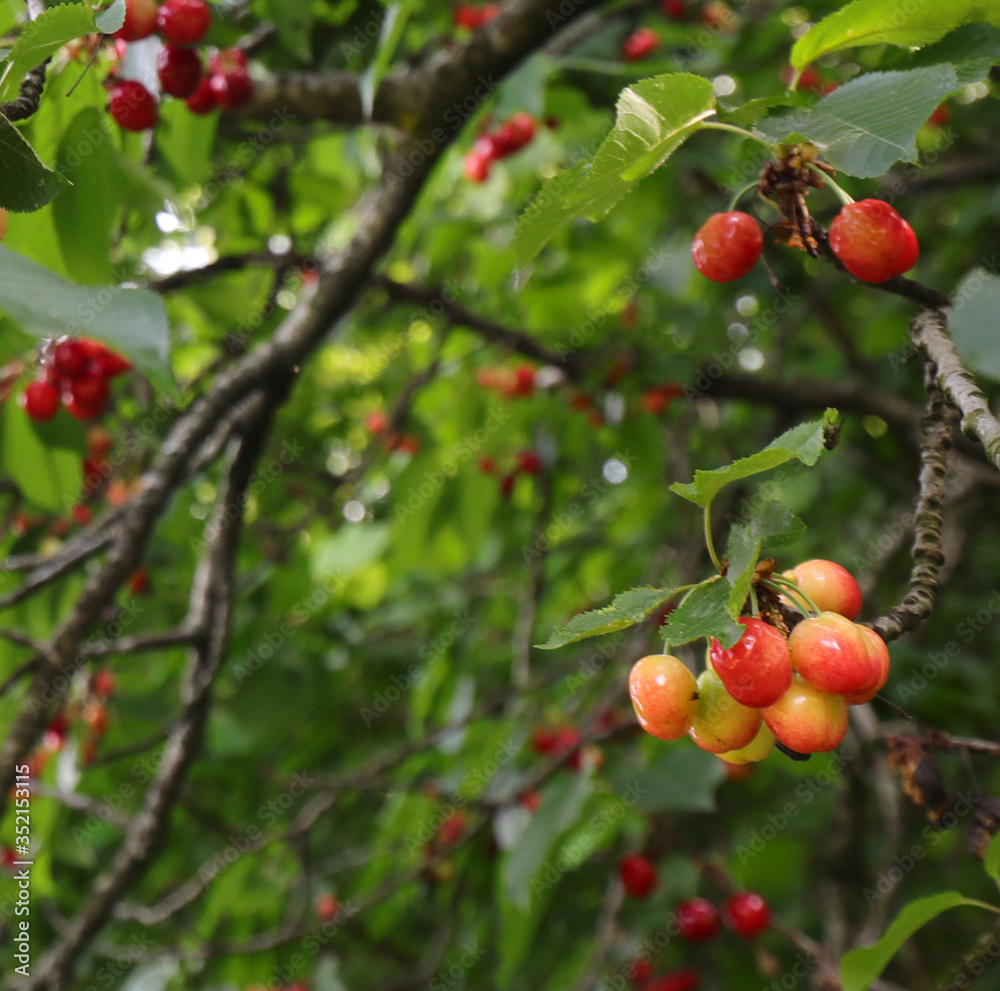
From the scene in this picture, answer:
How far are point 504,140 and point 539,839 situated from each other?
6.90 ft

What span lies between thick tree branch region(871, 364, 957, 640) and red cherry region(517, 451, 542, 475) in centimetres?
215

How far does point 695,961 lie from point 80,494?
7.89 feet

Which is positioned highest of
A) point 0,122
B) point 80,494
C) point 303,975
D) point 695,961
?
point 0,122

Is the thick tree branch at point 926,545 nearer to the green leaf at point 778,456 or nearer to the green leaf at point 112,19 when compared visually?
the green leaf at point 778,456

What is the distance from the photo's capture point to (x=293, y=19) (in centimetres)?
148

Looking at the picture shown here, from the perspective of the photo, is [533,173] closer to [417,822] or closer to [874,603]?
[874,603]

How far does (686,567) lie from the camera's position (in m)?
2.28

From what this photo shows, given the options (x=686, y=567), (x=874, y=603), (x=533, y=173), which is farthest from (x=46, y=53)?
(x=533, y=173)

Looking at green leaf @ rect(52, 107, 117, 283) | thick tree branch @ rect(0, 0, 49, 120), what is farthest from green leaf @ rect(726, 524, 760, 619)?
green leaf @ rect(52, 107, 117, 283)

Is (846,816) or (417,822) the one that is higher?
(417,822)

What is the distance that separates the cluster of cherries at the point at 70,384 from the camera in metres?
1.82

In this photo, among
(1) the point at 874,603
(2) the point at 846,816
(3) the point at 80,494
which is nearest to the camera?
(3) the point at 80,494

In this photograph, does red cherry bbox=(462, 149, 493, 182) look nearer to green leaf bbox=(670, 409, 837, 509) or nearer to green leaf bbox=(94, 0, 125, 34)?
green leaf bbox=(94, 0, 125, 34)

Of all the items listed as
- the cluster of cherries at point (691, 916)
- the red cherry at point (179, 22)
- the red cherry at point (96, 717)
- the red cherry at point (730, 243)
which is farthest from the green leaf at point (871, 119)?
the red cherry at point (96, 717)
